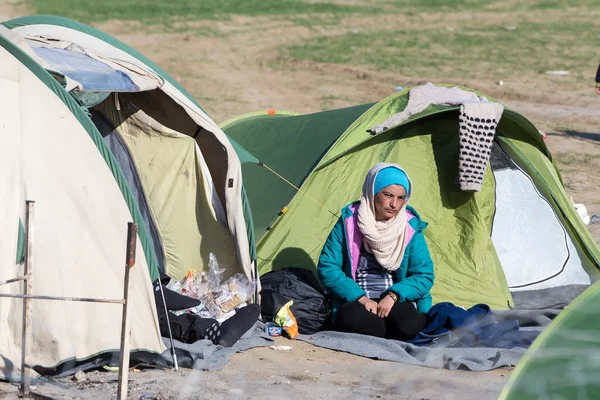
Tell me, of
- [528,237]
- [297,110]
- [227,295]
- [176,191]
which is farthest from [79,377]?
[297,110]

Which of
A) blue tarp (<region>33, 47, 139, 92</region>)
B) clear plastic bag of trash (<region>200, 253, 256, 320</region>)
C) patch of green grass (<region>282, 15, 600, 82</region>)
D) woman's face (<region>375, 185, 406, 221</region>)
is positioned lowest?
clear plastic bag of trash (<region>200, 253, 256, 320</region>)

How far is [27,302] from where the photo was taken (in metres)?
4.47

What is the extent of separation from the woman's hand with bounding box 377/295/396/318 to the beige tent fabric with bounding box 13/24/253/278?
0.88 m

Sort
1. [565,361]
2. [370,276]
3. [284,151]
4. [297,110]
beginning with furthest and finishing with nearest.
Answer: [297,110]
[284,151]
[370,276]
[565,361]

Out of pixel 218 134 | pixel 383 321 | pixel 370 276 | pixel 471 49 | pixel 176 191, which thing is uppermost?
pixel 471 49

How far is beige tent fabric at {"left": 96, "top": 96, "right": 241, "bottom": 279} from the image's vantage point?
6.08 meters

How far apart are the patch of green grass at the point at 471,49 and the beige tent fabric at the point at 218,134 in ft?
41.5

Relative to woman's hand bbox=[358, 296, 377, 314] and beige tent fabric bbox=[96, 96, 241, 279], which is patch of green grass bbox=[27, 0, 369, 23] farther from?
woman's hand bbox=[358, 296, 377, 314]

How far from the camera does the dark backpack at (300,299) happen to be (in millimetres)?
5879

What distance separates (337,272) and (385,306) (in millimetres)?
367

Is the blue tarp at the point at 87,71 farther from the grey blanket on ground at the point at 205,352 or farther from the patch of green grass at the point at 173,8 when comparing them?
the patch of green grass at the point at 173,8

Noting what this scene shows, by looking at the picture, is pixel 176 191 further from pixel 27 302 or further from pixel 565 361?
pixel 565 361

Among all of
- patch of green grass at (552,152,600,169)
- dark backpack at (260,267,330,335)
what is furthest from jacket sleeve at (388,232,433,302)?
patch of green grass at (552,152,600,169)

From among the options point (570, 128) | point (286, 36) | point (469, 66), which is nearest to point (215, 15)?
point (286, 36)
